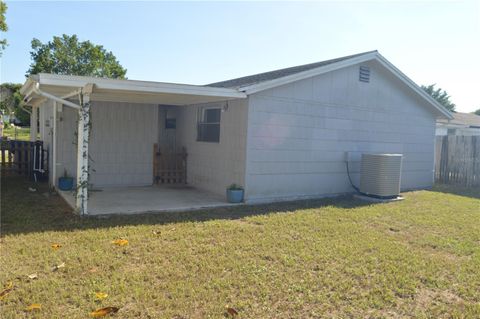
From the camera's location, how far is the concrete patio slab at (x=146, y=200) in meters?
7.18

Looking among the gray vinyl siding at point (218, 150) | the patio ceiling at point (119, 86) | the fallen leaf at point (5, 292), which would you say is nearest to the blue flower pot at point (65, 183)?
the patio ceiling at point (119, 86)

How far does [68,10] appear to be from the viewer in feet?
28.6

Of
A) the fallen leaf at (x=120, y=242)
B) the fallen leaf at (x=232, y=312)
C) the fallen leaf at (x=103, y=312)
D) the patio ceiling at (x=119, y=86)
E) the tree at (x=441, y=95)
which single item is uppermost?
the tree at (x=441, y=95)

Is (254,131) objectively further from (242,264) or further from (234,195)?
(242,264)

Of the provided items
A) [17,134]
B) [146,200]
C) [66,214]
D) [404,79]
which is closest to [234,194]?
[146,200]

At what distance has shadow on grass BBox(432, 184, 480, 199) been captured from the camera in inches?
429

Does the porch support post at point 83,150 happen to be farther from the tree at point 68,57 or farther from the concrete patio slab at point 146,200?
the tree at point 68,57

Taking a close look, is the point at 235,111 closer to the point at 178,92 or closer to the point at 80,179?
the point at 178,92

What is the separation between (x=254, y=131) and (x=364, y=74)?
4.05 meters

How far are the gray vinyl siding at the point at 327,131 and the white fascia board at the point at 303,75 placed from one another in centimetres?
23

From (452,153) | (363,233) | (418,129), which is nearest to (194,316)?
(363,233)

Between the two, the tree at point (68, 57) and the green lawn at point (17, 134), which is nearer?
the green lawn at point (17, 134)

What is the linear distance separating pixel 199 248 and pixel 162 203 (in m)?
3.09

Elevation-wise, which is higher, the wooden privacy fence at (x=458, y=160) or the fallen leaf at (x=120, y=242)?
→ the wooden privacy fence at (x=458, y=160)
